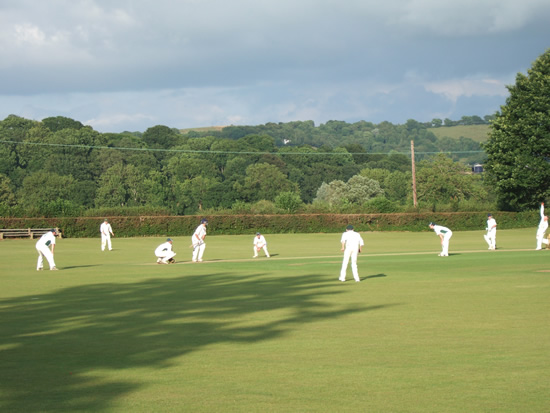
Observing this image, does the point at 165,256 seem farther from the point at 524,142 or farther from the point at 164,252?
the point at 524,142

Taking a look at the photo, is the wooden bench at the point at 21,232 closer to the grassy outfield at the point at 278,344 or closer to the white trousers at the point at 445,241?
the grassy outfield at the point at 278,344

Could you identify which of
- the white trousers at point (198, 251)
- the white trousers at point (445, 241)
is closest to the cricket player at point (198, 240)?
the white trousers at point (198, 251)

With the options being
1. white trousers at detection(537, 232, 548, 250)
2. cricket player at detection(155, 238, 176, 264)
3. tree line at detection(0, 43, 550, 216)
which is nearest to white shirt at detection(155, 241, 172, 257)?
cricket player at detection(155, 238, 176, 264)

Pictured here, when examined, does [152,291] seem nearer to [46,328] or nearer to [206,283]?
[206,283]

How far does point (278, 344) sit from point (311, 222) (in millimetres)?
57997

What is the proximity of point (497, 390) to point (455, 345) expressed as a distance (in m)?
3.17

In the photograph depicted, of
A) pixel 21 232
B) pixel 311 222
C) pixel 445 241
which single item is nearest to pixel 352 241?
pixel 445 241

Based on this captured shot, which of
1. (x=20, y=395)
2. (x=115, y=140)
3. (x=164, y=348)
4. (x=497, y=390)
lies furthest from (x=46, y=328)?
(x=115, y=140)

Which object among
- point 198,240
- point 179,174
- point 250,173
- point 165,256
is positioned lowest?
point 165,256

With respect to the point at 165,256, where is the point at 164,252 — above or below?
above

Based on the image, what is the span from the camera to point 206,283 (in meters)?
23.7

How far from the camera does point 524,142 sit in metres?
68.3

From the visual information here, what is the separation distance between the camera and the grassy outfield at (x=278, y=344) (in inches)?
334

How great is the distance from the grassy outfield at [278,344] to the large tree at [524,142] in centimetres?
4548
